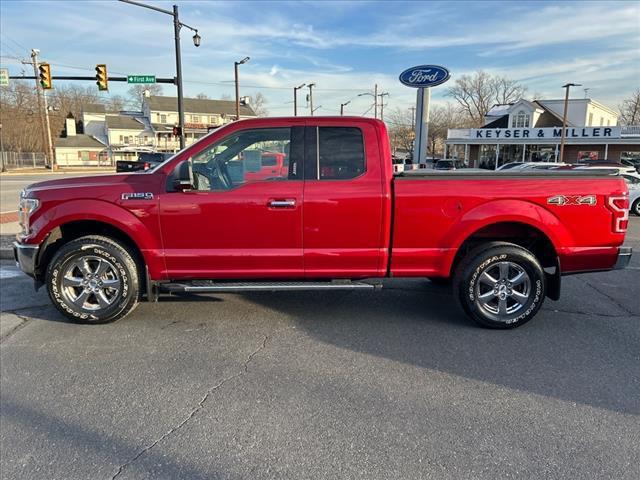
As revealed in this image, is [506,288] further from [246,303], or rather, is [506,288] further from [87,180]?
[87,180]

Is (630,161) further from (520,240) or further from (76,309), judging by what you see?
(76,309)

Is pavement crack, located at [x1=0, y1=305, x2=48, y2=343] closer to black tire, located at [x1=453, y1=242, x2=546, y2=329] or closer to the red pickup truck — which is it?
the red pickup truck

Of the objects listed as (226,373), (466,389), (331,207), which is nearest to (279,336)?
(226,373)

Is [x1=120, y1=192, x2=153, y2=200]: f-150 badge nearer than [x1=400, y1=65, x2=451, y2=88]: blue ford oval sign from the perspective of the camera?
Yes

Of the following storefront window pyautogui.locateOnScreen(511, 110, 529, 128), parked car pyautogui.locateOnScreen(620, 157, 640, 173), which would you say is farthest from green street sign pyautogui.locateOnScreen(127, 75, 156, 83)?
storefront window pyautogui.locateOnScreen(511, 110, 529, 128)

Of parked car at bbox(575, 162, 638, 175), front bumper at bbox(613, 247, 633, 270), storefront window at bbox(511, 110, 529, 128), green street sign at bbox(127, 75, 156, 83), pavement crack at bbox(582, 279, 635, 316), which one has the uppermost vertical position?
storefront window at bbox(511, 110, 529, 128)

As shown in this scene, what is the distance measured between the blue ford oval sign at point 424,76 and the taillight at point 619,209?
376 inches

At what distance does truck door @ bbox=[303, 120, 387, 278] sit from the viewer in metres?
4.19

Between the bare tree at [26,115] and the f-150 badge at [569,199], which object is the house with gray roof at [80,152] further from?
the f-150 badge at [569,199]

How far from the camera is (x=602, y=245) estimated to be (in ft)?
14.3

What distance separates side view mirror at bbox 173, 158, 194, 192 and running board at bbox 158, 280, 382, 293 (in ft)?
3.12

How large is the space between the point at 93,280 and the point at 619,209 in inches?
208

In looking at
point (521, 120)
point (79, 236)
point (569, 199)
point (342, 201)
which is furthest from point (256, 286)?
point (521, 120)

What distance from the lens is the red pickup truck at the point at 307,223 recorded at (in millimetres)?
4195
